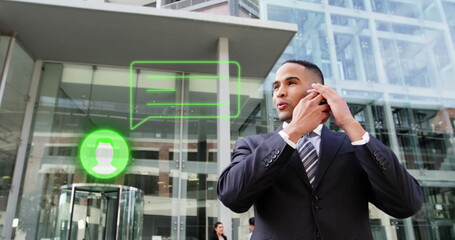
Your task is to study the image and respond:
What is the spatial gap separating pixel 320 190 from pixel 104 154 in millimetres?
8432

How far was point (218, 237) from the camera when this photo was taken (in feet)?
21.6

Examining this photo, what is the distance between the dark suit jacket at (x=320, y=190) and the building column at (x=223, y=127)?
238 inches

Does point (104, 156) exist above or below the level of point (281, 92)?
above

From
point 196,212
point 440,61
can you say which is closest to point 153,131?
point 196,212

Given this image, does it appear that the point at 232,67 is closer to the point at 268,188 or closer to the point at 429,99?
the point at 429,99

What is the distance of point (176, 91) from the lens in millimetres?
9750

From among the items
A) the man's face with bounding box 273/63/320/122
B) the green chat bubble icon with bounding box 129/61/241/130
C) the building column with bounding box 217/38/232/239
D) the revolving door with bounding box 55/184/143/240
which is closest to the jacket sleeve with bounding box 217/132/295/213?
the man's face with bounding box 273/63/320/122

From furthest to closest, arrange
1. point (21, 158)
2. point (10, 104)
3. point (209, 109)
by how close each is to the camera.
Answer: point (209, 109) < point (21, 158) < point (10, 104)

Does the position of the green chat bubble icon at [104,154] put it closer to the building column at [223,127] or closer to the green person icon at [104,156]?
the green person icon at [104,156]

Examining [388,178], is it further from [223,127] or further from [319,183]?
[223,127]

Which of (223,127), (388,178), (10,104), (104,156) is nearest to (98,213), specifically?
(104,156)

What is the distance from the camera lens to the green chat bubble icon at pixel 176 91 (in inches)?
368

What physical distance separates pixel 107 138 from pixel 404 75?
8612mm

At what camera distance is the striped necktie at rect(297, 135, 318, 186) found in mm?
1099
